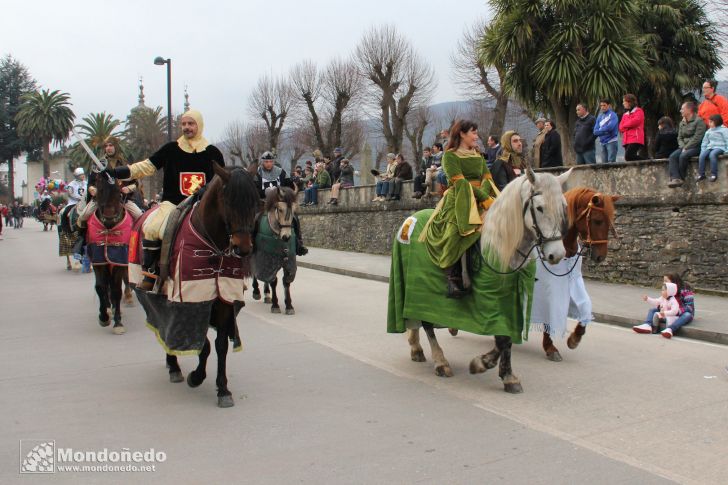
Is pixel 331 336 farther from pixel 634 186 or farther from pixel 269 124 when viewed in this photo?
pixel 269 124

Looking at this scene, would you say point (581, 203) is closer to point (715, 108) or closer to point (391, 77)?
point (715, 108)

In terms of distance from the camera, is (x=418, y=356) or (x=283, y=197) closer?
(x=418, y=356)

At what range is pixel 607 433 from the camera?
4.86 meters

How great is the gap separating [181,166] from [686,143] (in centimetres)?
940

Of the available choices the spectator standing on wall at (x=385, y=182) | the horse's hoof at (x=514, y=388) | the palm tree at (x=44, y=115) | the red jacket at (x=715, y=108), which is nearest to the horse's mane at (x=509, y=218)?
the horse's hoof at (x=514, y=388)

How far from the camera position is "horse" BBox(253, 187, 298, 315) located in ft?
33.7

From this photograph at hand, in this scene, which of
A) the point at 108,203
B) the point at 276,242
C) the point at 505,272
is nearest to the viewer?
the point at 505,272

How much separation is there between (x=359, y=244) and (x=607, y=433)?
18.1m

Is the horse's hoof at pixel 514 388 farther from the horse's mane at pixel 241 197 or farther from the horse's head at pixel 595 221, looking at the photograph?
the horse's mane at pixel 241 197

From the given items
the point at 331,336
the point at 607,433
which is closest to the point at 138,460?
the point at 607,433

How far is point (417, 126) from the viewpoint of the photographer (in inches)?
1923

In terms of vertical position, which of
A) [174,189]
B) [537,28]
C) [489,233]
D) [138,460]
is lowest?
[138,460]

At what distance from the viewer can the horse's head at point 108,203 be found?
9.47 metres

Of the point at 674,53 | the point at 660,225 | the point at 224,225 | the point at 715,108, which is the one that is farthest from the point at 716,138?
the point at 674,53
